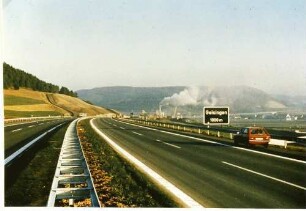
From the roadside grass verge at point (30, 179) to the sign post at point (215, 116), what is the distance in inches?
552

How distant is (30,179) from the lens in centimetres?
1363

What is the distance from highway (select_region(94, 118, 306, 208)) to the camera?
10.5 m

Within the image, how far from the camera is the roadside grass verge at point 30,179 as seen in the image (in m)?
10.9

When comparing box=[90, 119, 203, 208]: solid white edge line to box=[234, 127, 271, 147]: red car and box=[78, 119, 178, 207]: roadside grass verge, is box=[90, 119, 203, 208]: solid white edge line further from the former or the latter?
box=[234, 127, 271, 147]: red car

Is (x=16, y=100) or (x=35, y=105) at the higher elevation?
(x=16, y=100)

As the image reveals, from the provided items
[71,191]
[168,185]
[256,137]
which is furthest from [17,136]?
[71,191]

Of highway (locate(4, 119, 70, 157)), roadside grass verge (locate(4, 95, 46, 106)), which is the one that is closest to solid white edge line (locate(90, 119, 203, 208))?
highway (locate(4, 119, 70, 157))

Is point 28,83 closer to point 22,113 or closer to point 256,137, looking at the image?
point 22,113

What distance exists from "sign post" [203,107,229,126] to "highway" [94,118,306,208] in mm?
8707

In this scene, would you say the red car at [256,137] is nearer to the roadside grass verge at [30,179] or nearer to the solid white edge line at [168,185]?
the solid white edge line at [168,185]

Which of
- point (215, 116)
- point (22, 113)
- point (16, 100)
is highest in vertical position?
point (16, 100)

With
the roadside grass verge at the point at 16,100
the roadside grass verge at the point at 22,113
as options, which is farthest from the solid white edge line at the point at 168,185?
the roadside grass verge at the point at 16,100

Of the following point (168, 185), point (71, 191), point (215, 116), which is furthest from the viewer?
point (215, 116)

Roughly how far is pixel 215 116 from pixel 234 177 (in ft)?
55.3
